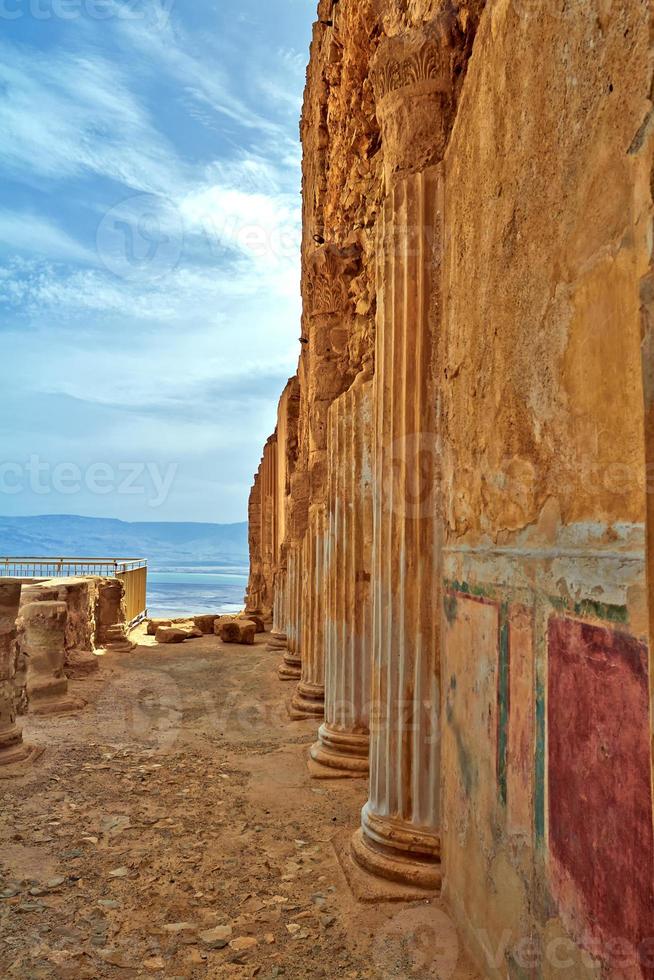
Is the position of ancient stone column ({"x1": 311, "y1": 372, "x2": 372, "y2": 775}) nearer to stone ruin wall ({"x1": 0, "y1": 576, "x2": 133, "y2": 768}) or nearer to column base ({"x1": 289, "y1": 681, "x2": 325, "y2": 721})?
column base ({"x1": 289, "y1": 681, "x2": 325, "y2": 721})

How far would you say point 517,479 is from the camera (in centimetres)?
233

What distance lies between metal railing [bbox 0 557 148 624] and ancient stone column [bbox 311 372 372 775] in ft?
34.4

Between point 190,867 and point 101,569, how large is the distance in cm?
1351

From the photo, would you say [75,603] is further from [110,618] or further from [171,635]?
[171,635]

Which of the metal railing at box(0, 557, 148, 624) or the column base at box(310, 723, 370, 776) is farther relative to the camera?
the metal railing at box(0, 557, 148, 624)

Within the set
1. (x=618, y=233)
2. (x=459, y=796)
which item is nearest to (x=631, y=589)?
(x=618, y=233)

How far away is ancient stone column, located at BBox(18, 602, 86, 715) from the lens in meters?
7.48

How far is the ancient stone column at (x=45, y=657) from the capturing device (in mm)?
7477

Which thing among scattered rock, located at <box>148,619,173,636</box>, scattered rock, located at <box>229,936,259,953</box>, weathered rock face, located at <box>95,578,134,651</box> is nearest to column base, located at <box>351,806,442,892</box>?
scattered rock, located at <box>229,936,259,953</box>

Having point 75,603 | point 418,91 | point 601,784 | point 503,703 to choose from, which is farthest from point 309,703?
point 601,784

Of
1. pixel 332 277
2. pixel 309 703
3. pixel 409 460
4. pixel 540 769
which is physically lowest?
pixel 309 703

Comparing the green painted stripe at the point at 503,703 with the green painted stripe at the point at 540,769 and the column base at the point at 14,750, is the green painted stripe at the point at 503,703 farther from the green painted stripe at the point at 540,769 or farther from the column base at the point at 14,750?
the column base at the point at 14,750

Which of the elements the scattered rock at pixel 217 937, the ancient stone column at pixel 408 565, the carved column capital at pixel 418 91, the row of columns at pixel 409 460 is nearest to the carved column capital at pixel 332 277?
the row of columns at pixel 409 460

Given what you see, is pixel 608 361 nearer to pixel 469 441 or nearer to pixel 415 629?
pixel 469 441
